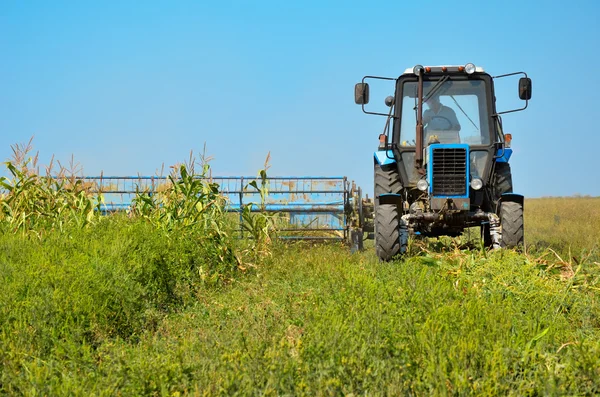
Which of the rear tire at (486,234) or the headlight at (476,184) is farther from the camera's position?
the rear tire at (486,234)

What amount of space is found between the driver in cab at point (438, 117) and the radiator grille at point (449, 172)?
586 millimetres

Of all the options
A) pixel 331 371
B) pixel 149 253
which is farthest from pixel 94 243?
pixel 331 371

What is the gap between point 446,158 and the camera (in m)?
9.30

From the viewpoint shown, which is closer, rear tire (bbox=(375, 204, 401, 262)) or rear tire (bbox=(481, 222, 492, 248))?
rear tire (bbox=(375, 204, 401, 262))

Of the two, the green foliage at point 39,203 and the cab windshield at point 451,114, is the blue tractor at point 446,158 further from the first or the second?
the green foliage at point 39,203

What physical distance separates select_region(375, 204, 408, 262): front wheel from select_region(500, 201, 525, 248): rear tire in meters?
1.36

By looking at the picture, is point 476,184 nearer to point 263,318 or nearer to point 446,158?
point 446,158

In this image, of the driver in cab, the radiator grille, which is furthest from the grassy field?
the driver in cab

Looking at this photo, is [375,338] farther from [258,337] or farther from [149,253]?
[149,253]

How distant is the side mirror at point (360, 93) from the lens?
9.14 metres

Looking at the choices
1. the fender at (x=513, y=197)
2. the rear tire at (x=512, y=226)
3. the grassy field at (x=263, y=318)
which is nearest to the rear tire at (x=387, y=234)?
the grassy field at (x=263, y=318)

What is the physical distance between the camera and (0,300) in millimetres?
5496

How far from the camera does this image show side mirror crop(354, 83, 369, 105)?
9141mm

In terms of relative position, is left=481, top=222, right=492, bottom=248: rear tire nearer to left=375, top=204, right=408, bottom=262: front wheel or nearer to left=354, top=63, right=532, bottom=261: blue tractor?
left=354, top=63, right=532, bottom=261: blue tractor
